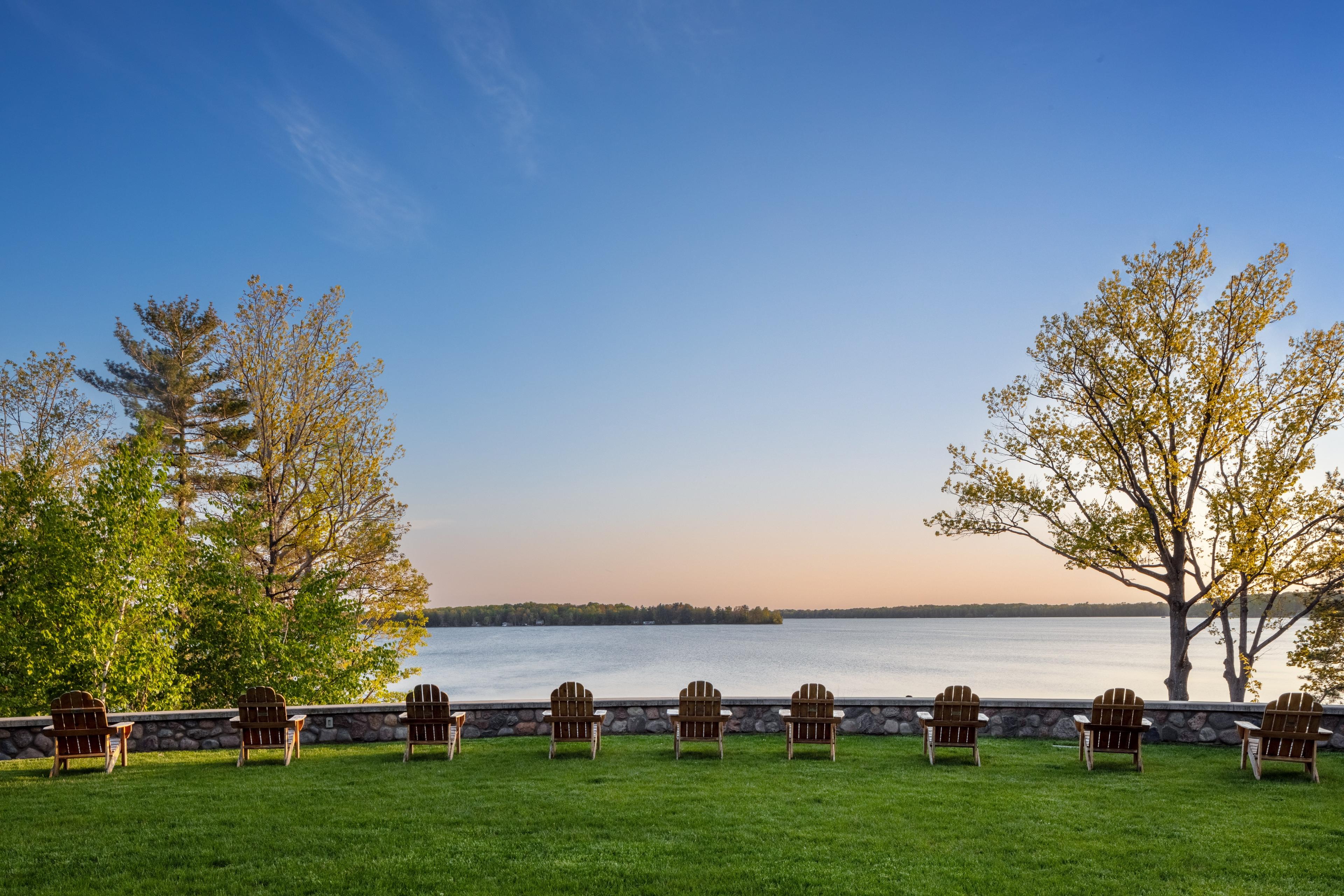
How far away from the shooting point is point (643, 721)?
11281 millimetres

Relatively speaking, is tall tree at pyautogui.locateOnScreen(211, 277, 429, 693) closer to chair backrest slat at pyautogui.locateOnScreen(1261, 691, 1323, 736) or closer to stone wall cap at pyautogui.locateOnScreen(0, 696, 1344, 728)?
stone wall cap at pyautogui.locateOnScreen(0, 696, 1344, 728)

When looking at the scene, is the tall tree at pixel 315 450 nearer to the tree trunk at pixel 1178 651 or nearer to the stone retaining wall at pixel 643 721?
the stone retaining wall at pixel 643 721

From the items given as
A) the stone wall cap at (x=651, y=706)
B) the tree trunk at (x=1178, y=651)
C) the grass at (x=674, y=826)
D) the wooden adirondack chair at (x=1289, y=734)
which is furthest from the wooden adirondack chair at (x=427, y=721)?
the tree trunk at (x=1178, y=651)

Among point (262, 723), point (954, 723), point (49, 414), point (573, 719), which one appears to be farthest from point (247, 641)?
point (954, 723)

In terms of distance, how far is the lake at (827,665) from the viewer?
39781 mm

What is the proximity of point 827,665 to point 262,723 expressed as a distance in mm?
45681

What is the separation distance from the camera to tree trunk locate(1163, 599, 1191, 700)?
14.5 metres

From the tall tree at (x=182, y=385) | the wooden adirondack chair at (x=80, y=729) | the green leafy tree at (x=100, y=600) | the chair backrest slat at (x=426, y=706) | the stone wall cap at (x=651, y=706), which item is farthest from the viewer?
the tall tree at (x=182, y=385)

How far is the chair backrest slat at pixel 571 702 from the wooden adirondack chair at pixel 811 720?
8.26 ft

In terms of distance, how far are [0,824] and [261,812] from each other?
2.13 meters

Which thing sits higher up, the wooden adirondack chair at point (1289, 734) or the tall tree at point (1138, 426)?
the tall tree at point (1138, 426)

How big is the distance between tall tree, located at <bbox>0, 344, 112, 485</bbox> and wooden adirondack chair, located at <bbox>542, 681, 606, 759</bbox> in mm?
16506

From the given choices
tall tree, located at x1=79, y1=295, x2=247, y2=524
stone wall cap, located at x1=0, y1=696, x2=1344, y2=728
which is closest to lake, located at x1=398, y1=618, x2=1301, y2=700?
stone wall cap, located at x1=0, y1=696, x2=1344, y2=728

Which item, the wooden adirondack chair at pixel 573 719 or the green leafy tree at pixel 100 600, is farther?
the green leafy tree at pixel 100 600
